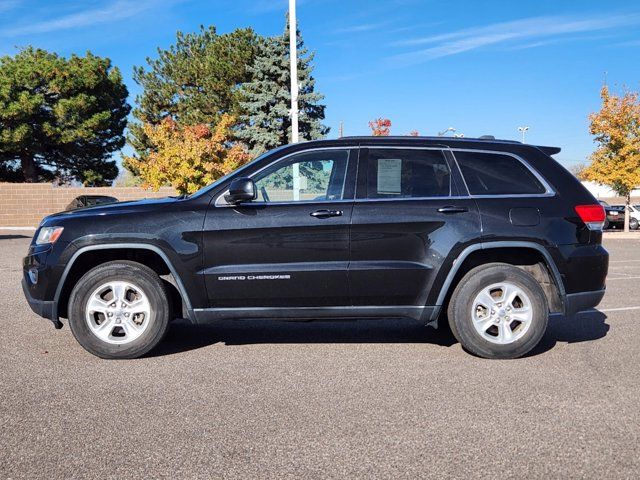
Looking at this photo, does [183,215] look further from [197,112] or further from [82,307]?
[197,112]

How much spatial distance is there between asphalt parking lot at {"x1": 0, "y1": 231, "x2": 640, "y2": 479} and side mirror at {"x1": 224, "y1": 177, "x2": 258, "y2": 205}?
1.36m

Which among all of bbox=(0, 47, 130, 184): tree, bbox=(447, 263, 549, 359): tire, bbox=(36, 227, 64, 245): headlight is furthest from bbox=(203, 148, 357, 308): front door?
bbox=(0, 47, 130, 184): tree

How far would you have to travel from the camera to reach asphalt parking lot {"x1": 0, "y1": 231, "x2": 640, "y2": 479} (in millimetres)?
3365

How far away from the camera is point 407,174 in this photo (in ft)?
18.9

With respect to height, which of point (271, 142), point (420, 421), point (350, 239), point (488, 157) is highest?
point (271, 142)

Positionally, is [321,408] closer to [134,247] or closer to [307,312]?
[307,312]

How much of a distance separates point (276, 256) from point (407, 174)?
136 cm

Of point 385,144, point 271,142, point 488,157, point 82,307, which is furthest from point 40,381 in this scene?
point 271,142

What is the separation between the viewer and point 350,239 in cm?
551

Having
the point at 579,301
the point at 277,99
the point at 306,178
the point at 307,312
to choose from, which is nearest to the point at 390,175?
the point at 306,178

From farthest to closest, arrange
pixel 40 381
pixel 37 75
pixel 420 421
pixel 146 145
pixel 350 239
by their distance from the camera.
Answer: pixel 146 145, pixel 37 75, pixel 350 239, pixel 40 381, pixel 420 421

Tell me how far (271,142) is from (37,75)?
18.5 m

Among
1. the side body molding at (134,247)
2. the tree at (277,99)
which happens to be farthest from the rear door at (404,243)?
the tree at (277,99)

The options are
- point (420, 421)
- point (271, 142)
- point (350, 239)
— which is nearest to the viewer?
point (420, 421)
